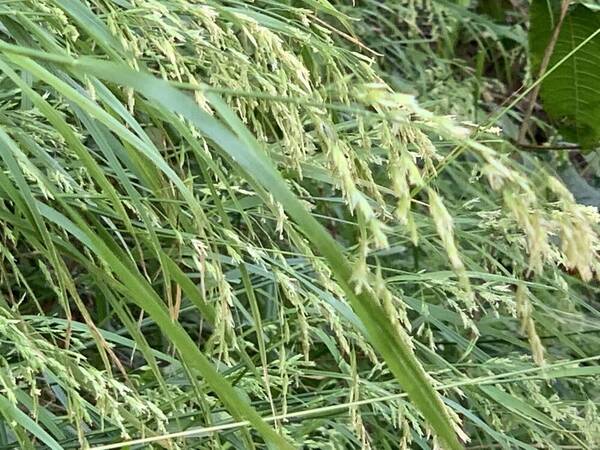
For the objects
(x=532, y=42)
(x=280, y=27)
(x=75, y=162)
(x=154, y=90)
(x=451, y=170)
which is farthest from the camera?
(x=451, y=170)

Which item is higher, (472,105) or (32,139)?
(32,139)

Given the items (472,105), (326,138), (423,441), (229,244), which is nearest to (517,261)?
(423,441)

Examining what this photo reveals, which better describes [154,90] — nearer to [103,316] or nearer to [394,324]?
[394,324]

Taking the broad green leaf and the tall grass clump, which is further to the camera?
the broad green leaf

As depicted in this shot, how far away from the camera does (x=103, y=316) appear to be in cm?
96

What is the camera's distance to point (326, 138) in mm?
441

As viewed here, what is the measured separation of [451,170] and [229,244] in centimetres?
78

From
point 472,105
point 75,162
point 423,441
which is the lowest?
point 423,441

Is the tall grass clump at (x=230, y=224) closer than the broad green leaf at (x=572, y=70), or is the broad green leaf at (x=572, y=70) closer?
the tall grass clump at (x=230, y=224)

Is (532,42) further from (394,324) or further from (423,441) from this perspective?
(394,324)

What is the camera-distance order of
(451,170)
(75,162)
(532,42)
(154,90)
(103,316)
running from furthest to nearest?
(451,170) < (532,42) < (103,316) < (75,162) < (154,90)

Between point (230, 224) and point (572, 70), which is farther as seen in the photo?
point (572, 70)

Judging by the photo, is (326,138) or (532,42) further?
(532,42)

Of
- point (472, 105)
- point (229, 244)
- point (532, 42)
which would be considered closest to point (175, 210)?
point (229, 244)
